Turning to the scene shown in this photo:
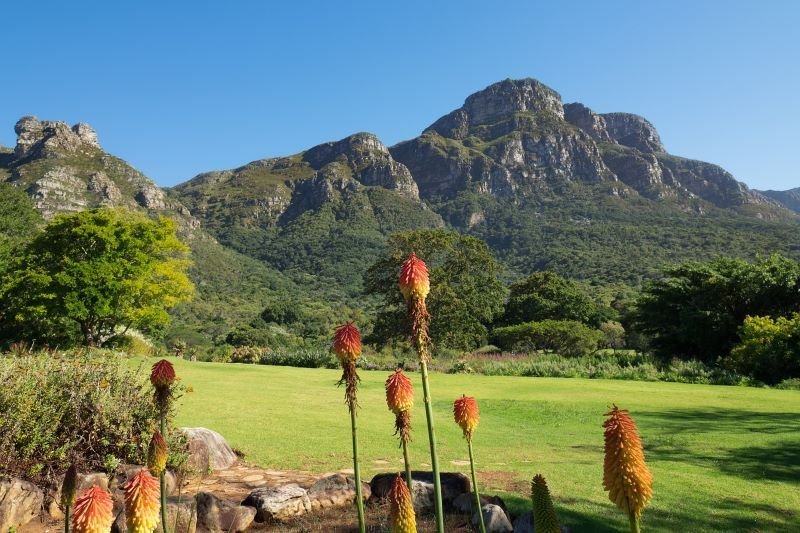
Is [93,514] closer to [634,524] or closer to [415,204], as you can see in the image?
[634,524]

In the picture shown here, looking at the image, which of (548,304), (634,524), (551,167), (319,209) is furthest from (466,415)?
(551,167)

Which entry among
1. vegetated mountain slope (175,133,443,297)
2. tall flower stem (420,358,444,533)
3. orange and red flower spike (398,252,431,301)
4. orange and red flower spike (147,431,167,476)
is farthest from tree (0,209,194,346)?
vegetated mountain slope (175,133,443,297)

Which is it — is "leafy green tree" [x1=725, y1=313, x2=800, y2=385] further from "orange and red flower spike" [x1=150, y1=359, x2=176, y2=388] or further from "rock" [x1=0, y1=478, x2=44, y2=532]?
"orange and red flower spike" [x1=150, y1=359, x2=176, y2=388]

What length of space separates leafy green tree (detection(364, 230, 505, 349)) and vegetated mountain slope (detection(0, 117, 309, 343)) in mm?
35448

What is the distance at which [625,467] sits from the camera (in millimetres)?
1648

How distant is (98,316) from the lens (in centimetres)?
2328

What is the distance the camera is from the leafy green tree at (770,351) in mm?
20328

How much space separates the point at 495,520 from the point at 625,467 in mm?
3279

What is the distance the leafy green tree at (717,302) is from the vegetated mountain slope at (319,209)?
72646 millimetres

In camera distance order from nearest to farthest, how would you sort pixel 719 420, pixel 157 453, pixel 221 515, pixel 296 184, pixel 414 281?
pixel 414 281, pixel 157 453, pixel 221 515, pixel 719 420, pixel 296 184

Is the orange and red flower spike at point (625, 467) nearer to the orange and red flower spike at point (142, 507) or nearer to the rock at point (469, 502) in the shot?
the orange and red flower spike at point (142, 507)

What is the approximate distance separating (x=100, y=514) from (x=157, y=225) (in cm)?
3091

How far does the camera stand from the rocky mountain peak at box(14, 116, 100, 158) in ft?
335

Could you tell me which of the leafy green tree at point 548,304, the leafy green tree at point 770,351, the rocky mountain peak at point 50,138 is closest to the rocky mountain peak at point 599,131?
Answer: the rocky mountain peak at point 50,138
